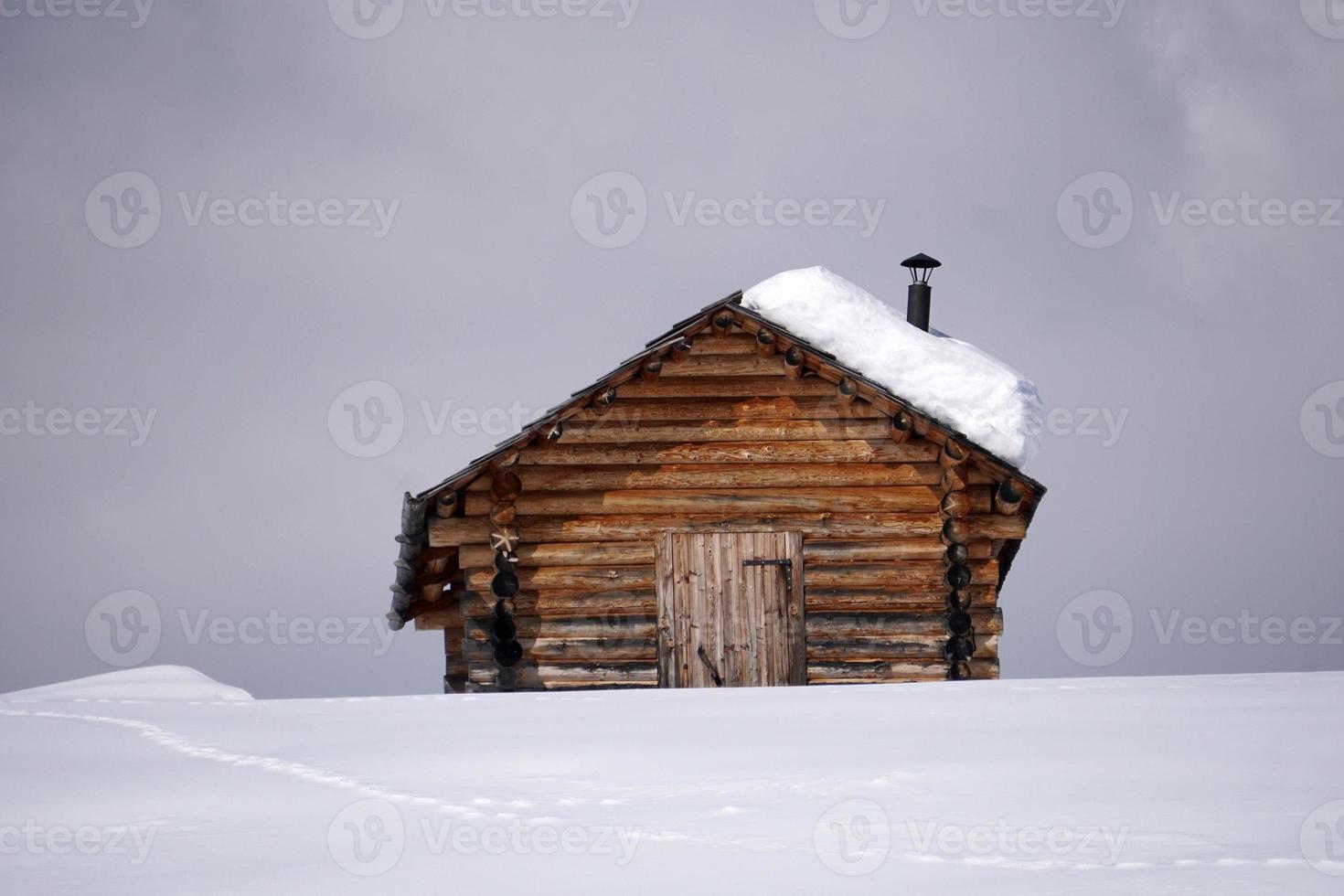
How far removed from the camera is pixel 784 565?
12.6 m

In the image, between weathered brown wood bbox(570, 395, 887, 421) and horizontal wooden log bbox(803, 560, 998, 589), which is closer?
horizontal wooden log bbox(803, 560, 998, 589)

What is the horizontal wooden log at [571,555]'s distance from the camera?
12.7 meters

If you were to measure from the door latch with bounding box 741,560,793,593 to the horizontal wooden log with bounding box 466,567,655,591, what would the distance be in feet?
3.41

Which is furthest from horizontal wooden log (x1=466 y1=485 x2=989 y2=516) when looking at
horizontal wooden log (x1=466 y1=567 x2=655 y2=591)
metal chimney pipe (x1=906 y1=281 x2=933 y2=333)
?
metal chimney pipe (x1=906 y1=281 x2=933 y2=333)

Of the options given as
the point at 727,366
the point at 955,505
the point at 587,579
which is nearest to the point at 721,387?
the point at 727,366

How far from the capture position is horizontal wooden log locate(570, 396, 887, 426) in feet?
42.2

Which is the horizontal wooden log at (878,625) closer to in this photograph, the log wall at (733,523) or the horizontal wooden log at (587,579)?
the log wall at (733,523)

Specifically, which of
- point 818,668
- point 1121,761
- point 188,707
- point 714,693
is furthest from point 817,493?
point 1121,761

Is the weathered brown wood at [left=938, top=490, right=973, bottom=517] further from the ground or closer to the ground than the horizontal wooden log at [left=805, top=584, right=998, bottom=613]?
further from the ground

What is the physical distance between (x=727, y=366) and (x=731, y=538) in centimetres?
180

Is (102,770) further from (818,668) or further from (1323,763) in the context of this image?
(818,668)

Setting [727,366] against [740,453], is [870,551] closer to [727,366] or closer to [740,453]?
[740,453]

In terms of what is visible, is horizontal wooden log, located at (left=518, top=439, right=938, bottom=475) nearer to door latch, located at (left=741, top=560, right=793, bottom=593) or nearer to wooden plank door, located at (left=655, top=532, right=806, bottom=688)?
wooden plank door, located at (left=655, top=532, right=806, bottom=688)

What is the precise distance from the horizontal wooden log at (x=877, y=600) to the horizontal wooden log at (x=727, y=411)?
182 cm
